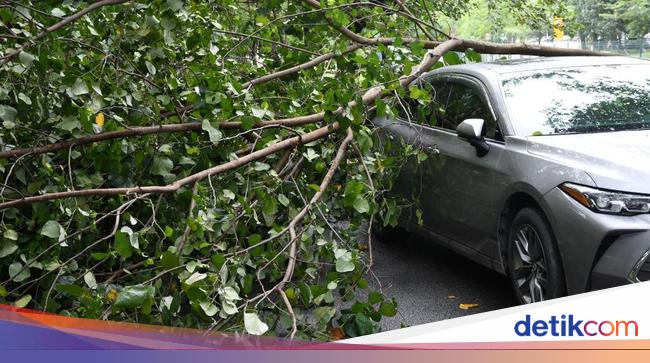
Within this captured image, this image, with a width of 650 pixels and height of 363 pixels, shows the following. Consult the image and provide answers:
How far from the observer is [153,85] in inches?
221

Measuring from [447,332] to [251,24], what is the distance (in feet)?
13.2

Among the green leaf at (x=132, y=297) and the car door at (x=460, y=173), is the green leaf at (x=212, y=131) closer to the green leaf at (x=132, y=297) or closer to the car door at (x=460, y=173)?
the green leaf at (x=132, y=297)

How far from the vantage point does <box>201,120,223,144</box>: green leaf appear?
5.06 metres

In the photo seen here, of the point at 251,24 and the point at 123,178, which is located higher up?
the point at 251,24

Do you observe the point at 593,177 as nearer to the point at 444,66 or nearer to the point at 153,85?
the point at 444,66

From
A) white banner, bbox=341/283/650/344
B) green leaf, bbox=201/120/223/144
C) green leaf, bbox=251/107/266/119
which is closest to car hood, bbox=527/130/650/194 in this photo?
white banner, bbox=341/283/650/344

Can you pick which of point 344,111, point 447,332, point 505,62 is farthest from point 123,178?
point 505,62

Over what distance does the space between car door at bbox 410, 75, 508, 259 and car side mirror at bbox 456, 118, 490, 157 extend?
48 millimetres

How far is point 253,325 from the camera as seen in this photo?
391 centimetres

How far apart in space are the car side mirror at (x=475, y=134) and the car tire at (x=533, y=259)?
69 centimetres

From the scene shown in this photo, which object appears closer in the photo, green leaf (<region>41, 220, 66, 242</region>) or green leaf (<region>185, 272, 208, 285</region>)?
green leaf (<region>185, 272, 208, 285</region>)

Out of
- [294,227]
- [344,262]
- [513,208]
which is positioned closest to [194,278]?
[344,262]

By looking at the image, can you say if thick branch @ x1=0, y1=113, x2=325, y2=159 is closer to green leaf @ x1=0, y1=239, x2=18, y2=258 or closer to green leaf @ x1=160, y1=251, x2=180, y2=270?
green leaf @ x1=0, y1=239, x2=18, y2=258

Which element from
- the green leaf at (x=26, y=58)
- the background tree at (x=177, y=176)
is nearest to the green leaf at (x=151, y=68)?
the background tree at (x=177, y=176)
